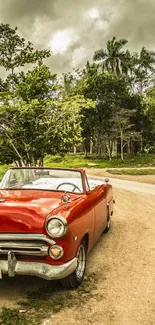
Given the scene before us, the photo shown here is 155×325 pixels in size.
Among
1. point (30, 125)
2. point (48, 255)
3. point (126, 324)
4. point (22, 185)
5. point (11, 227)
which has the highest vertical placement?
point (30, 125)

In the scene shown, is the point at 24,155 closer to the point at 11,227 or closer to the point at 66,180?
the point at 66,180

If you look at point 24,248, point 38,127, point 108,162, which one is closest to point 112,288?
point 24,248

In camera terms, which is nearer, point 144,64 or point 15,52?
point 15,52

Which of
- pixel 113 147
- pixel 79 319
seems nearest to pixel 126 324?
pixel 79 319

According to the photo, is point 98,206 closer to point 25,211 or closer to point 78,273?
point 78,273

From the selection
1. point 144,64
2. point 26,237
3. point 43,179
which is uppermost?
point 144,64

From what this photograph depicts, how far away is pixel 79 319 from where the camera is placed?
3283 millimetres

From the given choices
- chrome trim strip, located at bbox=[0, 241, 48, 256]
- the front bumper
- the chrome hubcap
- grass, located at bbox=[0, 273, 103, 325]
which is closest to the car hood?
chrome trim strip, located at bbox=[0, 241, 48, 256]

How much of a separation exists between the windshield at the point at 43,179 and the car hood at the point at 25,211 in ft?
2.45

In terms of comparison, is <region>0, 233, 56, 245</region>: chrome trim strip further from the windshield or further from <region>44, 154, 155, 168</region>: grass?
<region>44, 154, 155, 168</region>: grass

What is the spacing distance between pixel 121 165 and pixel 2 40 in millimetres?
18162

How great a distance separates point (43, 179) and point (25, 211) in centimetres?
177

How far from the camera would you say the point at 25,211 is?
3.83 meters

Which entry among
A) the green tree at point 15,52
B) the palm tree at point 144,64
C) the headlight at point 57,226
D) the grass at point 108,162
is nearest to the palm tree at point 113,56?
the palm tree at point 144,64
